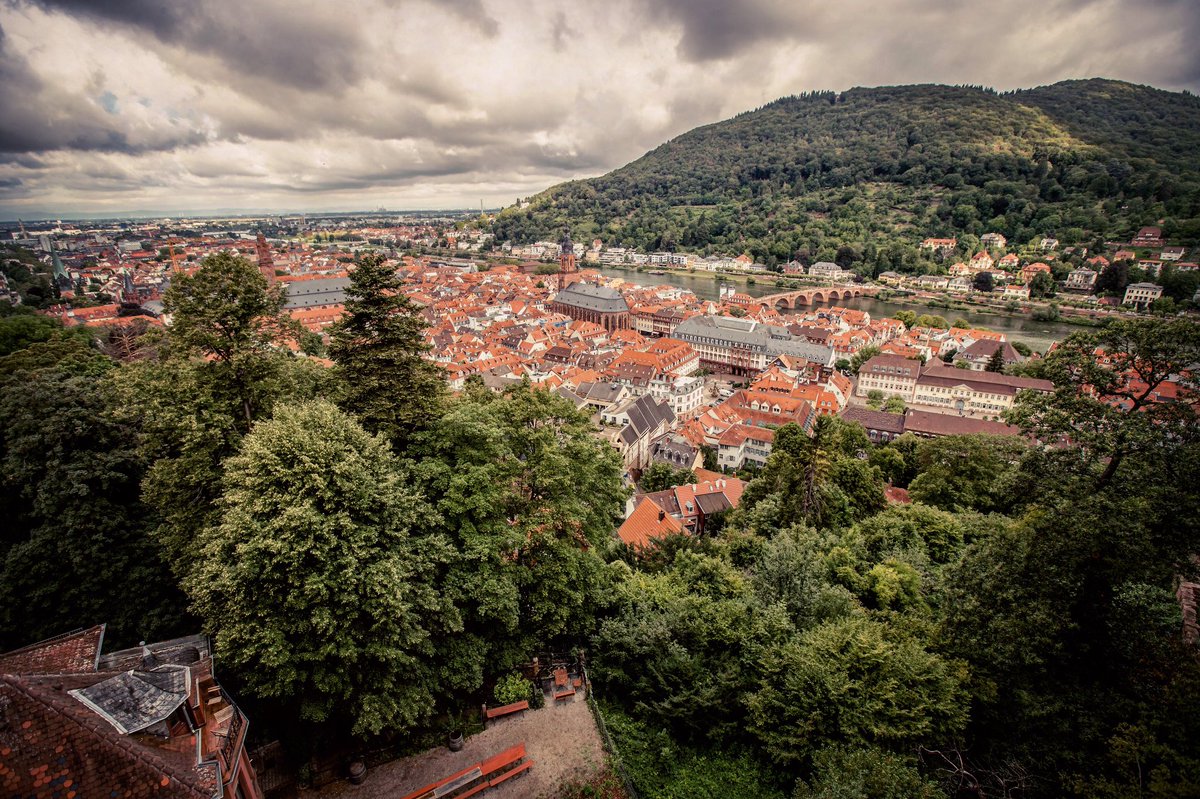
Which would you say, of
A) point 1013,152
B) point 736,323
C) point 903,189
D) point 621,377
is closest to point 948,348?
point 736,323

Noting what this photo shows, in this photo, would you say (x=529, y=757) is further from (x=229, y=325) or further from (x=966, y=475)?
(x=966, y=475)

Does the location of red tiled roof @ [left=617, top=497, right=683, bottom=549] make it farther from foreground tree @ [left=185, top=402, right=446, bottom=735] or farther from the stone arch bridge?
the stone arch bridge

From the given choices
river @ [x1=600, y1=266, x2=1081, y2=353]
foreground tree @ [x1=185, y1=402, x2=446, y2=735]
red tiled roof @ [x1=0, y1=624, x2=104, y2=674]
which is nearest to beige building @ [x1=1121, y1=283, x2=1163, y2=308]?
river @ [x1=600, y1=266, x2=1081, y2=353]

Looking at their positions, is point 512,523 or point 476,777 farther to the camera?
point 512,523

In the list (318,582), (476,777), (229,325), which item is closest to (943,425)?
(476,777)

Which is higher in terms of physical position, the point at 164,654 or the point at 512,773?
the point at 164,654

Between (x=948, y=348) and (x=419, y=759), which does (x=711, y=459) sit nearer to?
(x=419, y=759)

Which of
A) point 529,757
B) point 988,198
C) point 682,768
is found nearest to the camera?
point 529,757
